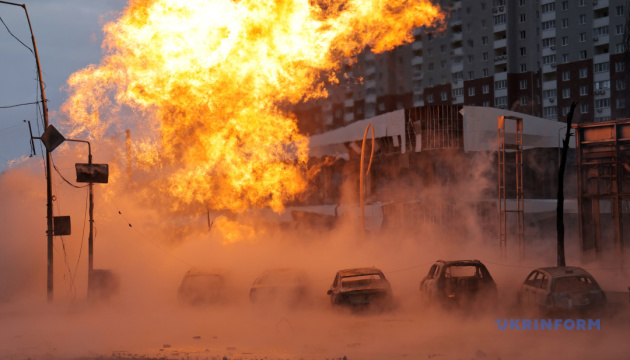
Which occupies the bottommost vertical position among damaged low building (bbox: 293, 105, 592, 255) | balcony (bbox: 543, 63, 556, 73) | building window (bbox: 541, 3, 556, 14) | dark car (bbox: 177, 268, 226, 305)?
dark car (bbox: 177, 268, 226, 305)

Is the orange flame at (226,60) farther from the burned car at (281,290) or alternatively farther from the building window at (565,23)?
the building window at (565,23)

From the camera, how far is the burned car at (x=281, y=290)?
63.2 feet

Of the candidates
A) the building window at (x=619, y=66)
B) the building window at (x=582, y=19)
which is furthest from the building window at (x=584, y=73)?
the building window at (x=582, y=19)

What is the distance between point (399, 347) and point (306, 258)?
24059 mm

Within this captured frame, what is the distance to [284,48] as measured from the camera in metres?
29.6

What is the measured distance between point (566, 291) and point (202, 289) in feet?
36.5

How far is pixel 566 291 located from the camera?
14.9 metres

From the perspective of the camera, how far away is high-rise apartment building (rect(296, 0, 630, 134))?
77.6 m

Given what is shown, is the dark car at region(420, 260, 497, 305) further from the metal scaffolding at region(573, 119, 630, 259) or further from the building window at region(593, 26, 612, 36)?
the building window at region(593, 26, 612, 36)

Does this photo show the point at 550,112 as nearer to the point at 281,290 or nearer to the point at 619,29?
the point at 619,29

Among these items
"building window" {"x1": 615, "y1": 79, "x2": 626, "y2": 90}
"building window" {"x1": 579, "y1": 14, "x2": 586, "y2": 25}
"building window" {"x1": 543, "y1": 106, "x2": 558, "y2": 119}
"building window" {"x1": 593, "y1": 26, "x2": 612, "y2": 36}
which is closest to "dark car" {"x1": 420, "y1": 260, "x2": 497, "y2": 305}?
"building window" {"x1": 615, "y1": 79, "x2": 626, "y2": 90}

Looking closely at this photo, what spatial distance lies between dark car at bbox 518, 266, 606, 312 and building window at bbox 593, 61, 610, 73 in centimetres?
7007

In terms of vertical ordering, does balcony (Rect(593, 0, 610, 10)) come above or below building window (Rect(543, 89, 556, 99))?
above

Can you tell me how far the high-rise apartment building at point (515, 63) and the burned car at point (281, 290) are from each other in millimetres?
50308
